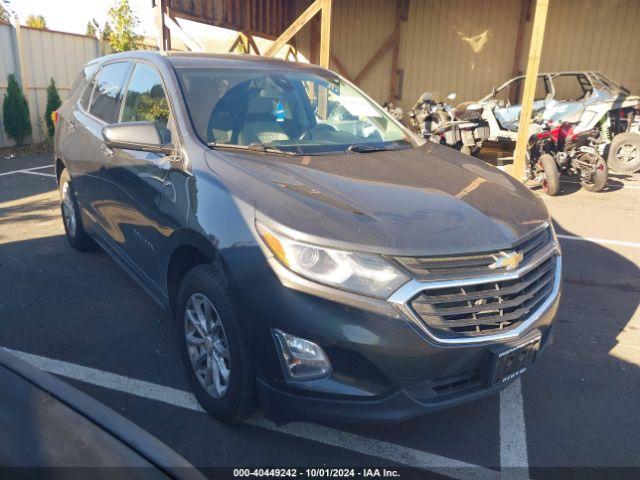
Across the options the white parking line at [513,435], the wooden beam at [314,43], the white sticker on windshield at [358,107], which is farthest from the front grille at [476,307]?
the wooden beam at [314,43]

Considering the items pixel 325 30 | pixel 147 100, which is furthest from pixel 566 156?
pixel 147 100

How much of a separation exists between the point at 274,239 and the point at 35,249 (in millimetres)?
3852

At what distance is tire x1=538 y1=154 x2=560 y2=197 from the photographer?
7.55 metres

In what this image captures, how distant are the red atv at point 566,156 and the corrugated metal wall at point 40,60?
31.6 feet

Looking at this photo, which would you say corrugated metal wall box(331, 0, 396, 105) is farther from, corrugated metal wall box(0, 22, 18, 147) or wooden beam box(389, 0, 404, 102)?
corrugated metal wall box(0, 22, 18, 147)

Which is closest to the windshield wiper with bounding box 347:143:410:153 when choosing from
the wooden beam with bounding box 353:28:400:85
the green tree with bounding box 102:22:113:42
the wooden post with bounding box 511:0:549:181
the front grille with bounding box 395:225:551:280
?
the front grille with bounding box 395:225:551:280

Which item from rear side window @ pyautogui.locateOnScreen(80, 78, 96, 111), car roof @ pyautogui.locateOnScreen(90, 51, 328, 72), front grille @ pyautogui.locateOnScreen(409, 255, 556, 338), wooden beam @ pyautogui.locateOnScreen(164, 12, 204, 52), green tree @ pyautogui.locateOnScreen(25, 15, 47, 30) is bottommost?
front grille @ pyautogui.locateOnScreen(409, 255, 556, 338)

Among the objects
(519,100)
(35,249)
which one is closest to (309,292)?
(35,249)

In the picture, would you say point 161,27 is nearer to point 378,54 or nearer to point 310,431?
point 378,54

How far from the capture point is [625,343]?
137 inches

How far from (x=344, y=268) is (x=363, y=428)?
1037 mm

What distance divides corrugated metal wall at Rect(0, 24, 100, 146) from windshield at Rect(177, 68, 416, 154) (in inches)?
371

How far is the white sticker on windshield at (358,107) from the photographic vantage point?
12.3 feet

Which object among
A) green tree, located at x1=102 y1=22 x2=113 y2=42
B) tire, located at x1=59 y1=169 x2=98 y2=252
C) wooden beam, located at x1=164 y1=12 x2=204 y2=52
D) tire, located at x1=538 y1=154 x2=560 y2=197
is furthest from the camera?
green tree, located at x1=102 y1=22 x2=113 y2=42
